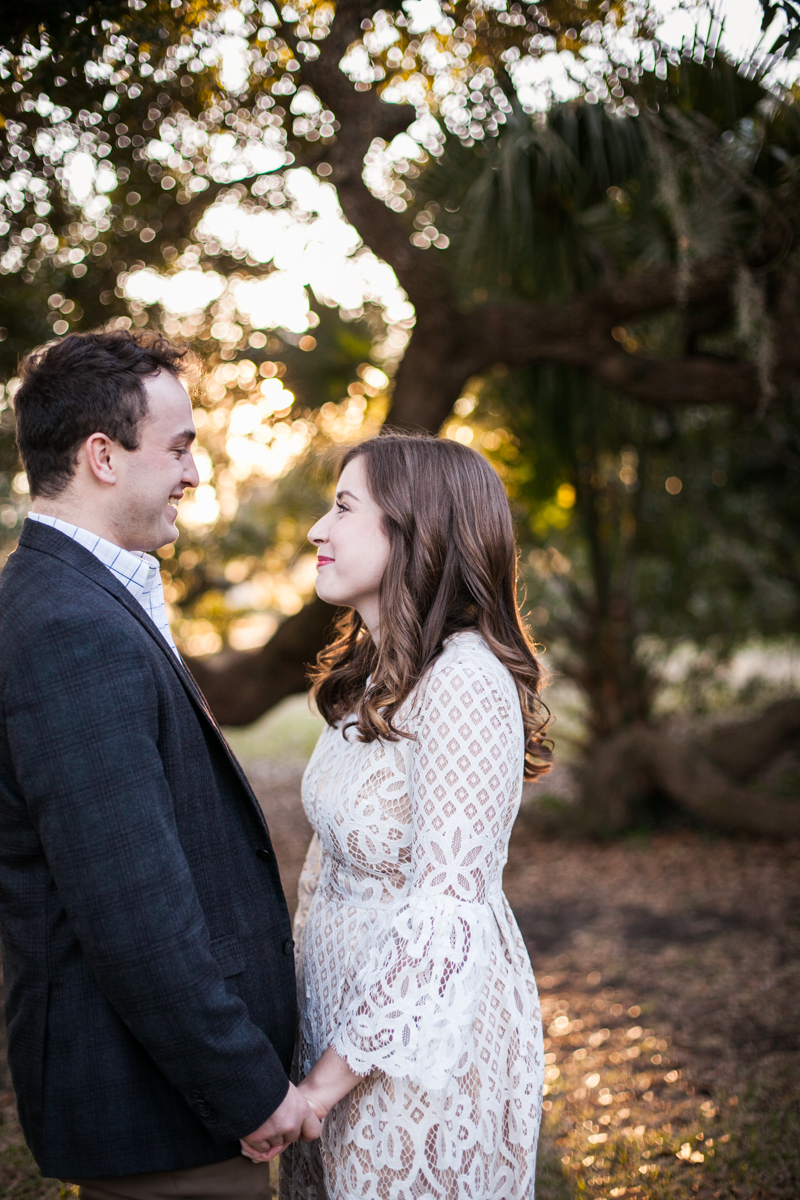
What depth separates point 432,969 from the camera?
1.47 meters

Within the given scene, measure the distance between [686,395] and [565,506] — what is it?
335cm

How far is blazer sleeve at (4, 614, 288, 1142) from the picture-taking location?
123 centimetres

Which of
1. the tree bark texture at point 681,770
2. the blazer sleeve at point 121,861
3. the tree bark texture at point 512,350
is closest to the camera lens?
the blazer sleeve at point 121,861

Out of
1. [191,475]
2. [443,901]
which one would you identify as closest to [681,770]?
[443,901]

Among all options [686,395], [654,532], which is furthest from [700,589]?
[686,395]

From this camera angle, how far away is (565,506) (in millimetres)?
8211

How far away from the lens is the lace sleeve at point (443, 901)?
1447 mm

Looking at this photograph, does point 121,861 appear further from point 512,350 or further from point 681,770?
point 681,770

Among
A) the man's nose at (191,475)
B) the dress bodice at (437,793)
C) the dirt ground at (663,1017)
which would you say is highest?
the man's nose at (191,475)

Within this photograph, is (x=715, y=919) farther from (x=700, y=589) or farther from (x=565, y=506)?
(x=565, y=506)

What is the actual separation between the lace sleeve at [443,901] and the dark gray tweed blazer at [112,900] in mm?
Result: 201

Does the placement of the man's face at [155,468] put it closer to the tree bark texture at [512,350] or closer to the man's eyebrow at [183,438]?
the man's eyebrow at [183,438]

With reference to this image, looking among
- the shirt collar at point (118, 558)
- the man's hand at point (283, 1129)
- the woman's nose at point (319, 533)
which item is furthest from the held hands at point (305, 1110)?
the woman's nose at point (319, 533)

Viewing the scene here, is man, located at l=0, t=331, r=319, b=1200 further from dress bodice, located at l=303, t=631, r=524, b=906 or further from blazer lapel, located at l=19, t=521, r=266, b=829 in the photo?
dress bodice, located at l=303, t=631, r=524, b=906
